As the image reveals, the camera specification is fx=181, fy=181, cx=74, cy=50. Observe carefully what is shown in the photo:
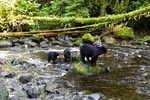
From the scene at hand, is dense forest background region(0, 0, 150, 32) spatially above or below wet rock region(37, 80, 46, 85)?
above

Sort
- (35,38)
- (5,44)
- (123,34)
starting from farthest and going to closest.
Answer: (123,34) → (35,38) → (5,44)

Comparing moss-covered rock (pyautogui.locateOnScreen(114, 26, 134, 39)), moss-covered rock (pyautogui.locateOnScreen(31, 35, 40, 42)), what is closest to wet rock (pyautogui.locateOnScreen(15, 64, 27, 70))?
moss-covered rock (pyautogui.locateOnScreen(31, 35, 40, 42))

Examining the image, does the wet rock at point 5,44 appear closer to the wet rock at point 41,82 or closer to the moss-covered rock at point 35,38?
the moss-covered rock at point 35,38

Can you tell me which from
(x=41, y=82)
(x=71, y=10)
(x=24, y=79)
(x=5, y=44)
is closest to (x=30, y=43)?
(x=5, y=44)

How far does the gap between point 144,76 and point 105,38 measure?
9.26 meters

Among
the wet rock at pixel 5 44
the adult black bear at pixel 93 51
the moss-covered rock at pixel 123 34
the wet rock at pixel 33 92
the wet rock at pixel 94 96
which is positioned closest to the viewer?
the wet rock at pixel 94 96

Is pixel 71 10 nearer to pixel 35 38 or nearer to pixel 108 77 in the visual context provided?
pixel 35 38

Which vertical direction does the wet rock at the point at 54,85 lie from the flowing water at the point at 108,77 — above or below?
above

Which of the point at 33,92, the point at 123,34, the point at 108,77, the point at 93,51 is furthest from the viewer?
the point at 123,34

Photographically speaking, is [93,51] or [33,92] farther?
[93,51]

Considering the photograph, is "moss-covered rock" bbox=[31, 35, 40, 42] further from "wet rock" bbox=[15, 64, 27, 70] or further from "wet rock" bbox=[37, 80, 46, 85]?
"wet rock" bbox=[37, 80, 46, 85]

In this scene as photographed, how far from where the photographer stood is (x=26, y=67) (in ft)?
26.6

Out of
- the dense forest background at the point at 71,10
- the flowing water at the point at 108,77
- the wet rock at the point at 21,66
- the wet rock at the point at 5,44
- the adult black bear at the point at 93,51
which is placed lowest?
the flowing water at the point at 108,77

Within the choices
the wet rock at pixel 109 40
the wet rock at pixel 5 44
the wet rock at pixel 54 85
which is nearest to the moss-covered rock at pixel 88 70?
the wet rock at pixel 54 85
